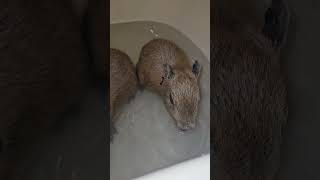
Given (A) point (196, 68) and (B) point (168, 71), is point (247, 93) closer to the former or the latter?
(A) point (196, 68)

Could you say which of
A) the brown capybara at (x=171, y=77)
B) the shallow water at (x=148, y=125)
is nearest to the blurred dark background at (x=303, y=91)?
the shallow water at (x=148, y=125)

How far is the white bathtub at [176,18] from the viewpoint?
2.57ft

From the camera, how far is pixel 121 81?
109cm

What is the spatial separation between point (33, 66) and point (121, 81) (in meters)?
0.82

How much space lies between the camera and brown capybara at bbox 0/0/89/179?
0.83ft

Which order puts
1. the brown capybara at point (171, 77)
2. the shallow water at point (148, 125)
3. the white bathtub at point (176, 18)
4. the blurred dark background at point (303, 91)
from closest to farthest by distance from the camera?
the blurred dark background at point (303, 91), the white bathtub at point (176, 18), the shallow water at point (148, 125), the brown capybara at point (171, 77)

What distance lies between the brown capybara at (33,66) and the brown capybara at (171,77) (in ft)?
2.74

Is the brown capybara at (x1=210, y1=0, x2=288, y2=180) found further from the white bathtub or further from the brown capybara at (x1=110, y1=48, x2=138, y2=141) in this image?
the brown capybara at (x1=110, y1=48, x2=138, y2=141)

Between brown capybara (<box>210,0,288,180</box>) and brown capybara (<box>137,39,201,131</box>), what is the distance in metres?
0.83

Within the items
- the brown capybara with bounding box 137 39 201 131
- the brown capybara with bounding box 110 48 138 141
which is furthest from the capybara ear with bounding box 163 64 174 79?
the brown capybara with bounding box 110 48 138 141

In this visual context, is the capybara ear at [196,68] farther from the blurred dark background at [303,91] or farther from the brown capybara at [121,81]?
the blurred dark background at [303,91]

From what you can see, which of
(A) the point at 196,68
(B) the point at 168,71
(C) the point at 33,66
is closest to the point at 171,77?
(B) the point at 168,71

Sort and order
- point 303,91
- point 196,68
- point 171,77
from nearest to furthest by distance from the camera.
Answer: point 303,91 < point 196,68 < point 171,77

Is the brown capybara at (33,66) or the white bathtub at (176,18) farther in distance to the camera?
the white bathtub at (176,18)
